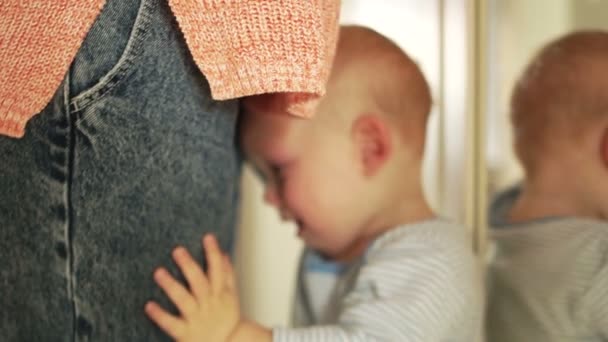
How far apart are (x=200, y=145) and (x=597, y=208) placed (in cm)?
50

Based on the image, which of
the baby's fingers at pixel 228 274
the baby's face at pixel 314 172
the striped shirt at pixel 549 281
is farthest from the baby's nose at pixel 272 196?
the striped shirt at pixel 549 281

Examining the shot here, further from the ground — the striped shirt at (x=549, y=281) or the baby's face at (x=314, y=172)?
the baby's face at (x=314, y=172)

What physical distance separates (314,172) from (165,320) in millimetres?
227

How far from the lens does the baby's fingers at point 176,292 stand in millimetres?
592

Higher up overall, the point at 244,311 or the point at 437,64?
the point at 437,64

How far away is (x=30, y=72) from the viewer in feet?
1.49

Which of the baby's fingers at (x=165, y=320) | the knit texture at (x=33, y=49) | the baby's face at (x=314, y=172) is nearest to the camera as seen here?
the knit texture at (x=33, y=49)

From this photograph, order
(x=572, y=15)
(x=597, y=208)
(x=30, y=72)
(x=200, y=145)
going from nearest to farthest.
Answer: (x=30, y=72) < (x=200, y=145) < (x=597, y=208) < (x=572, y=15)

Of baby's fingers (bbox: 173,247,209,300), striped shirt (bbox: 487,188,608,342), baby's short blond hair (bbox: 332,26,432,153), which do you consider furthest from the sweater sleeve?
striped shirt (bbox: 487,188,608,342)

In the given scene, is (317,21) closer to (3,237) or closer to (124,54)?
(124,54)

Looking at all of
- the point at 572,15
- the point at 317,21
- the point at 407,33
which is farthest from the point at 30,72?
the point at 572,15

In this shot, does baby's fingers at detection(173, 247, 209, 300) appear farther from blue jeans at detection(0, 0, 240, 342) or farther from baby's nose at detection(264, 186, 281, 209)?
baby's nose at detection(264, 186, 281, 209)

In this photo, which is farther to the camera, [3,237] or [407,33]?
[407,33]

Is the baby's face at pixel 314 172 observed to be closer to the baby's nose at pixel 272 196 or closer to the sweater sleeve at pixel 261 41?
the baby's nose at pixel 272 196
